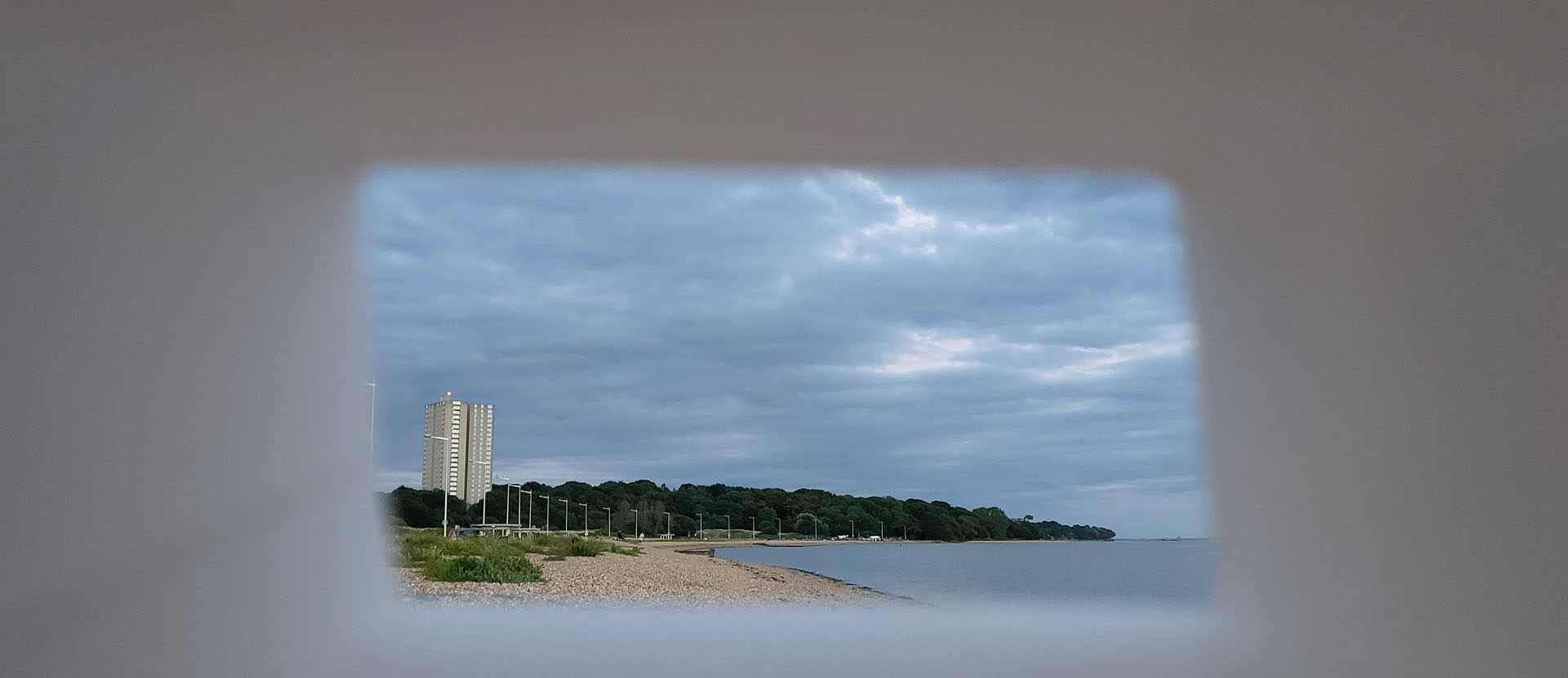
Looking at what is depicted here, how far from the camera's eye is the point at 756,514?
926 cm

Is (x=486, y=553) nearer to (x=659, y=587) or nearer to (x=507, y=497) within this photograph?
(x=507, y=497)

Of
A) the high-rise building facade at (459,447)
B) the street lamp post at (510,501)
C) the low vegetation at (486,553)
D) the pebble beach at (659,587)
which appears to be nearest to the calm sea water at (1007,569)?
the pebble beach at (659,587)

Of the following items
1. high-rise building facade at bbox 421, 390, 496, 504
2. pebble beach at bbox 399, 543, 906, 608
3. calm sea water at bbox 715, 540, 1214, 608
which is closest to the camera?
calm sea water at bbox 715, 540, 1214, 608

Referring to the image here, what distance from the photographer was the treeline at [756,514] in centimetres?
861

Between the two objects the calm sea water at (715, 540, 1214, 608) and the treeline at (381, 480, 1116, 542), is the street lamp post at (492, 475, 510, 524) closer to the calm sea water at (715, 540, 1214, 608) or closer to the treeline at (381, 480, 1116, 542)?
the treeline at (381, 480, 1116, 542)

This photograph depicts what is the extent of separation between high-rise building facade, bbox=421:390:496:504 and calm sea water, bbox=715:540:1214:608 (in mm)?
1935

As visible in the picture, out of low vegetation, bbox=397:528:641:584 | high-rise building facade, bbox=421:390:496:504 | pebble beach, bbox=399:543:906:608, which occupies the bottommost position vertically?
pebble beach, bbox=399:543:906:608

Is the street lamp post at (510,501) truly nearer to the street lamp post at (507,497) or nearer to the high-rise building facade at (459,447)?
the street lamp post at (507,497)

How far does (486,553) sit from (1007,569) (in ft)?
12.5

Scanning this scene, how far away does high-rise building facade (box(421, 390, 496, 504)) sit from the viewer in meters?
7.94

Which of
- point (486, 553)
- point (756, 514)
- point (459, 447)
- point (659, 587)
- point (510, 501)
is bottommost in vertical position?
point (659, 587)

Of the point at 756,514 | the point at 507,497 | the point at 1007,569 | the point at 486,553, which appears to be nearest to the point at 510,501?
the point at 507,497

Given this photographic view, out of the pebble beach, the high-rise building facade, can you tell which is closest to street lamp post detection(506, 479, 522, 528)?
the high-rise building facade

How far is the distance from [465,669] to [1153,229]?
4.33 meters
